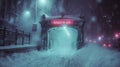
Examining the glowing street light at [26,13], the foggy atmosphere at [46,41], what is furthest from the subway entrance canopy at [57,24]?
the glowing street light at [26,13]

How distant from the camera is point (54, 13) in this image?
63.1m

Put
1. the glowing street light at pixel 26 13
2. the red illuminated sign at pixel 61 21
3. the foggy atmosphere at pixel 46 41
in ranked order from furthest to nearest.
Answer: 1. the glowing street light at pixel 26 13
2. the red illuminated sign at pixel 61 21
3. the foggy atmosphere at pixel 46 41

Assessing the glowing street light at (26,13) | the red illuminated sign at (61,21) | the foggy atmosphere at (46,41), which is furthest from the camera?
the glowing street light at (26,13)

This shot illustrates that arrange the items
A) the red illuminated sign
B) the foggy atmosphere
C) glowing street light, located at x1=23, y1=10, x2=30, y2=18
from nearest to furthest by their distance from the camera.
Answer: the foggy atmosphere
the red illuminated sign
glowing street light, located at x1=23, y1=10, x2=30, y2=18

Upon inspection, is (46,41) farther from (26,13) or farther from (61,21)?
(26,13)

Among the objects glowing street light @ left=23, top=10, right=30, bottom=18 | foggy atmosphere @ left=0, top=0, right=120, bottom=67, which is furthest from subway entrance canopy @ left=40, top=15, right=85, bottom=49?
glowing street light @ left=23, top=10, right=30, bottom=18

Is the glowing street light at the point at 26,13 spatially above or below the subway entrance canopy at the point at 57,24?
above

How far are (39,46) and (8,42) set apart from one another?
30.4 feet

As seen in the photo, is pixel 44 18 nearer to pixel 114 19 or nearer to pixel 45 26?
pixel 45 26

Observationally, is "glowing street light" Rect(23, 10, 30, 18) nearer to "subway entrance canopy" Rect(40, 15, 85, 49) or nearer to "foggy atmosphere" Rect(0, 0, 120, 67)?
"foggy atmosphere" Rect(0, 0, 120, 67)

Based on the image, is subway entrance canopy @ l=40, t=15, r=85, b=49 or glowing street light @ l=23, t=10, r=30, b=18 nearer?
subway entrance canopy @ l=40, t=15, r=85, b=49

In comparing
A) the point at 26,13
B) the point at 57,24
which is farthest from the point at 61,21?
the point at 26,13

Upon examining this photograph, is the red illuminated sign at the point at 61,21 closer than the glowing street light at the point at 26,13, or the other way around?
the red illuminated sign at the point at 61,21

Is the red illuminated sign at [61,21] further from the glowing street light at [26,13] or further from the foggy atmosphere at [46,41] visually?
the glowing street light at [26,13]
